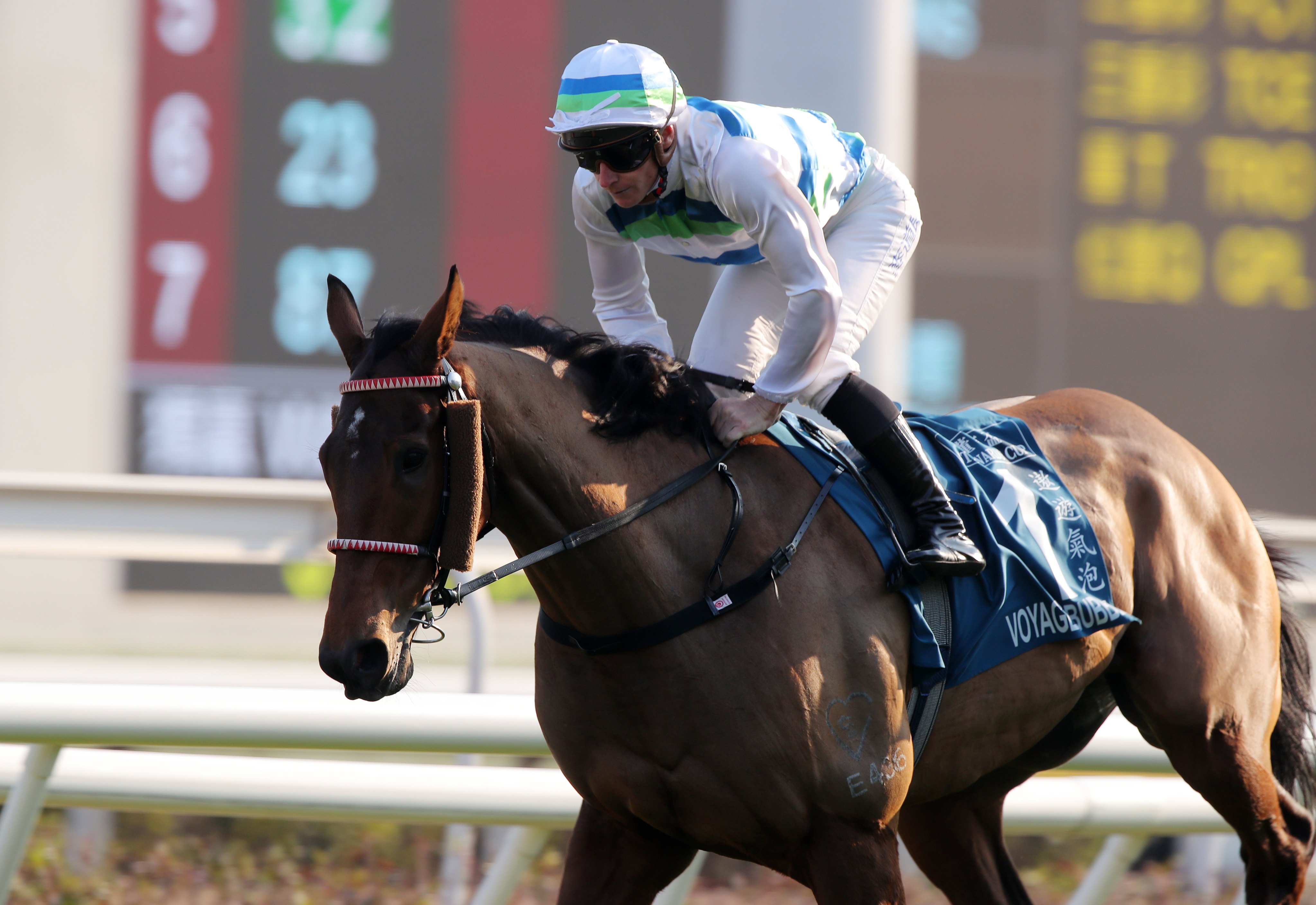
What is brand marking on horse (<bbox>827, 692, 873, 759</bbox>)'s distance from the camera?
2.22 m

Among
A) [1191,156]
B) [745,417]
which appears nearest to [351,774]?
[745,417]

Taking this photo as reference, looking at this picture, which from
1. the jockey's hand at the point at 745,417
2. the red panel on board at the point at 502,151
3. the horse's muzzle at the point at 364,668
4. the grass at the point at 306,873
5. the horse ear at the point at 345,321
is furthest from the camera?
the red panel on board at the point at 502,151

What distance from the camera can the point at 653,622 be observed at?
222 centimetres

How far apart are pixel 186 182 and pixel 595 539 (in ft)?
12.1

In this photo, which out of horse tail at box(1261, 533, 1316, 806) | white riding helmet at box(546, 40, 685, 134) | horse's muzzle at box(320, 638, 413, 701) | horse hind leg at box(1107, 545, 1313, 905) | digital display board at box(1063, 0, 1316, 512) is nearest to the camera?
horse's muzzle at box(320, 638, 413, 701)

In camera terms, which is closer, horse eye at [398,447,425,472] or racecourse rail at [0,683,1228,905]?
horse eye at [398,447,425,472]

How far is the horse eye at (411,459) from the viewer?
6.53 feet

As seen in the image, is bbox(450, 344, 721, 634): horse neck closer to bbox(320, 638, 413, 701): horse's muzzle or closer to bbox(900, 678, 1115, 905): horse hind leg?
bbox(320, 638, 413, 701): horse's muzzle

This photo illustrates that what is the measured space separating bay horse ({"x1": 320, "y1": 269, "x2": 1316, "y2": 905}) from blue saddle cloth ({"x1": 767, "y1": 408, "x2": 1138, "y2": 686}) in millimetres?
38

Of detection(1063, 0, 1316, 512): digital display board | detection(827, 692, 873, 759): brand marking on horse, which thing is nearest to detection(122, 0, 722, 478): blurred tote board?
detection(1063, 0, 1316, 512): digital display board

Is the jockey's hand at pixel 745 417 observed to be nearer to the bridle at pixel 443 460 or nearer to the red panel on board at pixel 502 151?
the bridle at pixel 443 460

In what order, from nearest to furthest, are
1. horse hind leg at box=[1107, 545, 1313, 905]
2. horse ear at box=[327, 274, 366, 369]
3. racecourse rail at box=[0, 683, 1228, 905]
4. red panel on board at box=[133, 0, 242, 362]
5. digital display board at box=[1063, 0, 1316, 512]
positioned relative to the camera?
horse ear at box=[327, 274, 366, 369] < racecourse rail at box=[0, 683, 1228, 905] < horse hind leg at box=[1107, 545, 1313, 905] < red panel on board at box=[133, 0, 242, 362] < digital display board at box=[1063, 0, 1316, 512]

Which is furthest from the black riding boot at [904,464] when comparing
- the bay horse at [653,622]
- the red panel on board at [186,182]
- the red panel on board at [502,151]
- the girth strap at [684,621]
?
the red panel on board at [186,182]

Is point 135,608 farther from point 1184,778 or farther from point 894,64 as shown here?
point 1184,778
